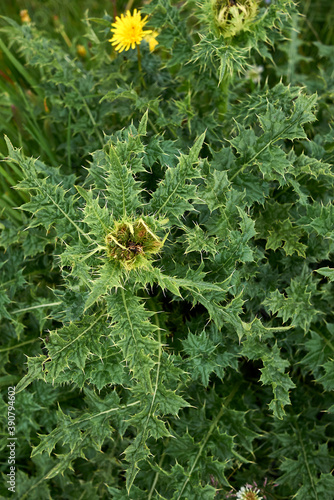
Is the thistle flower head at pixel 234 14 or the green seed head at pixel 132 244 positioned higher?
the thistle flower head at pixel 234 14

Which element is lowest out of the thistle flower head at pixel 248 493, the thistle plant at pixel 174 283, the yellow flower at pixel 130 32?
the thistle flower head at pixel 248 493

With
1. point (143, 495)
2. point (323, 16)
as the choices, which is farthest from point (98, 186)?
point (323, 16)

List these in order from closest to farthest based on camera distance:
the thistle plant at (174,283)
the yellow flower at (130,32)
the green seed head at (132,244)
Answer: the green seed head at (132,244) < the thistle plant at (174,283) < the yellow flower at (130,32)

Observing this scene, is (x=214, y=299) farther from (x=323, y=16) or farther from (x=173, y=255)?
(x=323, y=16)

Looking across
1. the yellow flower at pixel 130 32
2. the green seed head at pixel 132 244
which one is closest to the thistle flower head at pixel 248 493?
the green seed head at pixel 132 244

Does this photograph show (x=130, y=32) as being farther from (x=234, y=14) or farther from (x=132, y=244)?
(x=132, y=244)

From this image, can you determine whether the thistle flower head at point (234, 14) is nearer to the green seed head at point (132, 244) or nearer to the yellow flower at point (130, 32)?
the yellow flower at point (130, 32)

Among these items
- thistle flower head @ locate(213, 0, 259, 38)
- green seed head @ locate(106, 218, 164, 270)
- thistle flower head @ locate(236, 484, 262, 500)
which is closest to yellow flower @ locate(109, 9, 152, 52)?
thistle flower head @ locate(213, 0, 259, 38)

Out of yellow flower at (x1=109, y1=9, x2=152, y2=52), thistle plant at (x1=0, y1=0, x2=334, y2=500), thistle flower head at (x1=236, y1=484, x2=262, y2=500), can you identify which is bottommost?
thistle flower head at (x1=236, y1=484, x2=262, y2=500)

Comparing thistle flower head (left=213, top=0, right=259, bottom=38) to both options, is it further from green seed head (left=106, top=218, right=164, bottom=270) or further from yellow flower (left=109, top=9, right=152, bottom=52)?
green seed head (left=106, top=218, right=164, bottom=270)

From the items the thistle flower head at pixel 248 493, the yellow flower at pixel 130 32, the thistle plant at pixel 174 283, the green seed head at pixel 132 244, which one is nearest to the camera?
the green seed head at pixel 132 244
